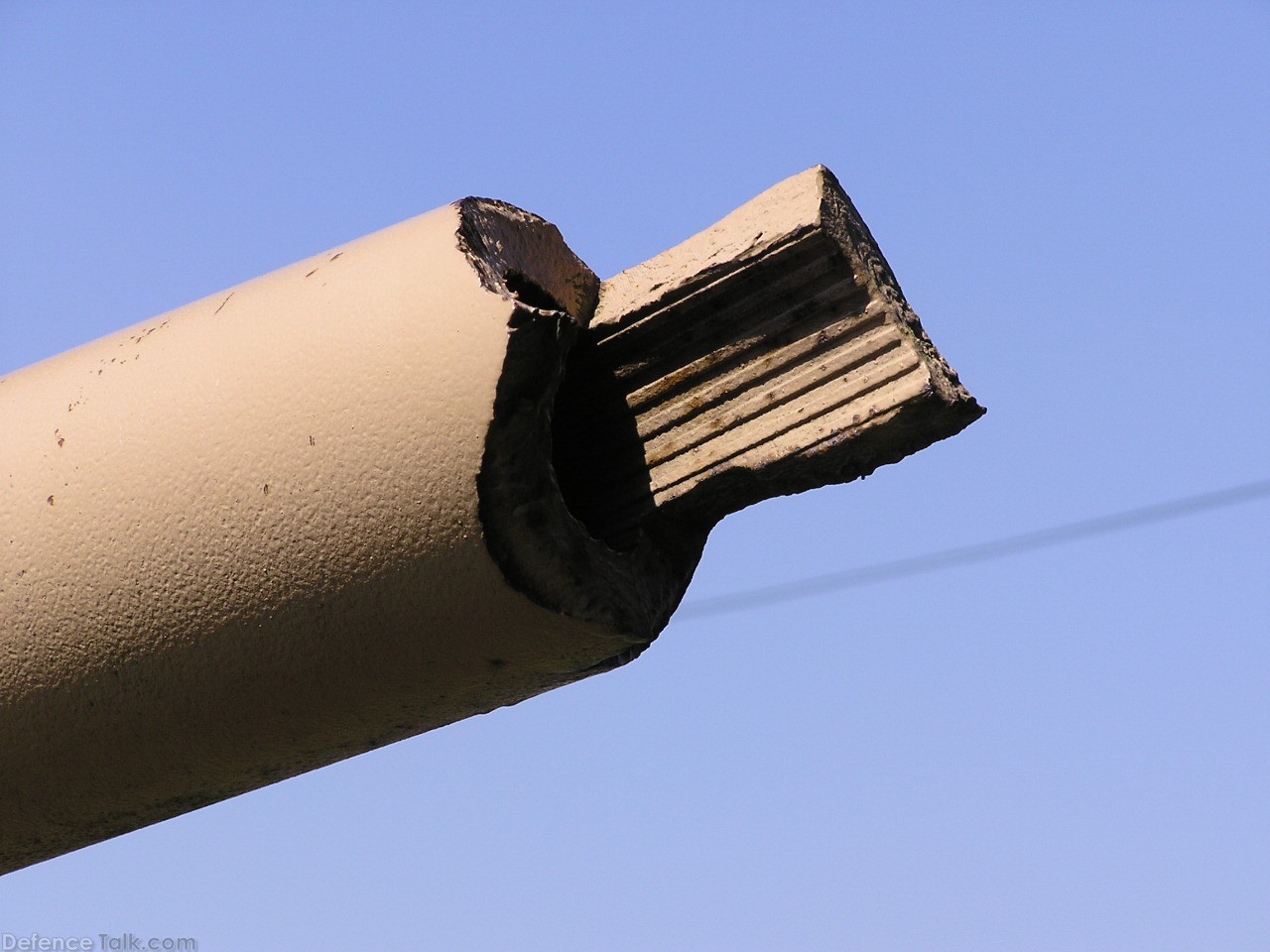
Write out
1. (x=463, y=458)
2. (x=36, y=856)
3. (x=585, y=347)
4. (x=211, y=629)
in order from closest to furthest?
(x=463, y=458), (x=211, y=629), (x=585, y=347), (x=36, y=856)

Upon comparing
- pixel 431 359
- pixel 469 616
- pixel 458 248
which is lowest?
pixel 469 616

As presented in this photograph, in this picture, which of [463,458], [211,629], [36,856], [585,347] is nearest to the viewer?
[463,458]

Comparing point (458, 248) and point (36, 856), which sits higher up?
point (458, 248)

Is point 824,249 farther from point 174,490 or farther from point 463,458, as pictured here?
point 174,490

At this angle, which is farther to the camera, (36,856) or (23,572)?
(36,856)

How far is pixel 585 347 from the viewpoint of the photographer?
1.98m

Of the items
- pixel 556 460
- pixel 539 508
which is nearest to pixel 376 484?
pixel 539 508

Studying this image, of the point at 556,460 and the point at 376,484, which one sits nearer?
the point at 376,484

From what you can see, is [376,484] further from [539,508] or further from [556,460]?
[556,460]

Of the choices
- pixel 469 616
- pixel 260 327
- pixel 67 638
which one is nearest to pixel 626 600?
pixel 469 616

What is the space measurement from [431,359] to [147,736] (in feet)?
1.82

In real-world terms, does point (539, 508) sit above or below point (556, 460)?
below

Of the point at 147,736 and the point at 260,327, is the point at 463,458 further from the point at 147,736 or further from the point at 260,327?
the point at 147,736

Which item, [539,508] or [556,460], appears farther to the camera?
[556,460]
